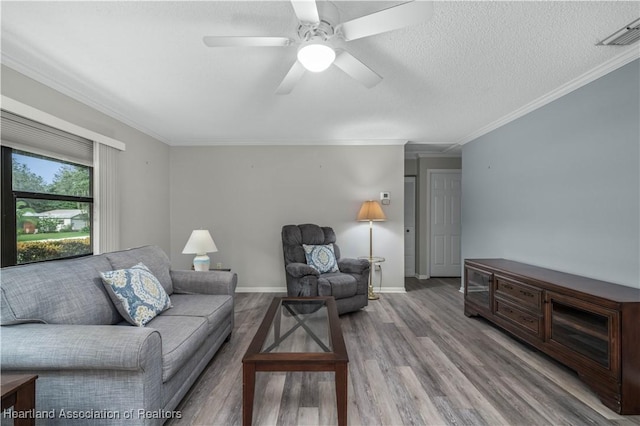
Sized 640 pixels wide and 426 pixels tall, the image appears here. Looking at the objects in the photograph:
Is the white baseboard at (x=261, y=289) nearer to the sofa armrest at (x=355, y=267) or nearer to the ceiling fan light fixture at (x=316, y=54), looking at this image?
the sofa armrest at (x=355, y=267)

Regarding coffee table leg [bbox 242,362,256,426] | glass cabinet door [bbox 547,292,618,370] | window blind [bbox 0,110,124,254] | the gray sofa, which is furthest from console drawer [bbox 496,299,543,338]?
window blind [bbox 0,110,124,254]

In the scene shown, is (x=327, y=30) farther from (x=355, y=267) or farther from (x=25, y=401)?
(x=355, y=267)

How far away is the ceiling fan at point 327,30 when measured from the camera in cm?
132

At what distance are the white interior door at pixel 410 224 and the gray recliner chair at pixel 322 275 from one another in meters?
2.15

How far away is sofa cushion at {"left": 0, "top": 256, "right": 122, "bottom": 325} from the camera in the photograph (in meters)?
1.46

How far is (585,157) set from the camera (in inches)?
96.9

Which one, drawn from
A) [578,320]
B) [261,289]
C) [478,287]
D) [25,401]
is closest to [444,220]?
[478,287]

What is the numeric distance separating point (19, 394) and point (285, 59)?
2377 mm

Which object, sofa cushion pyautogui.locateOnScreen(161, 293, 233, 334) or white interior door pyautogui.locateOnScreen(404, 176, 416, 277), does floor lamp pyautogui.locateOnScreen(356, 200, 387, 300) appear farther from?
sofa cushion pyautogui.locateOnScreen(161, 293, 233, 334)

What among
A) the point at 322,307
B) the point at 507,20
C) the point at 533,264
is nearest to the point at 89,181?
the point at 322,307

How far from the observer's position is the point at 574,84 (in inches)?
98.8

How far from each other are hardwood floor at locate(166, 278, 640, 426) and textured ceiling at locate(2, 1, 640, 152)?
2.44 m

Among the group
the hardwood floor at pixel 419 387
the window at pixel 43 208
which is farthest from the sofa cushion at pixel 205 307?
the window at pixel 43 208

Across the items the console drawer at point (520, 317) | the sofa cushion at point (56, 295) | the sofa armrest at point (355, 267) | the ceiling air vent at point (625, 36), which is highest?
the ceiling air vent at point (625, 36)
